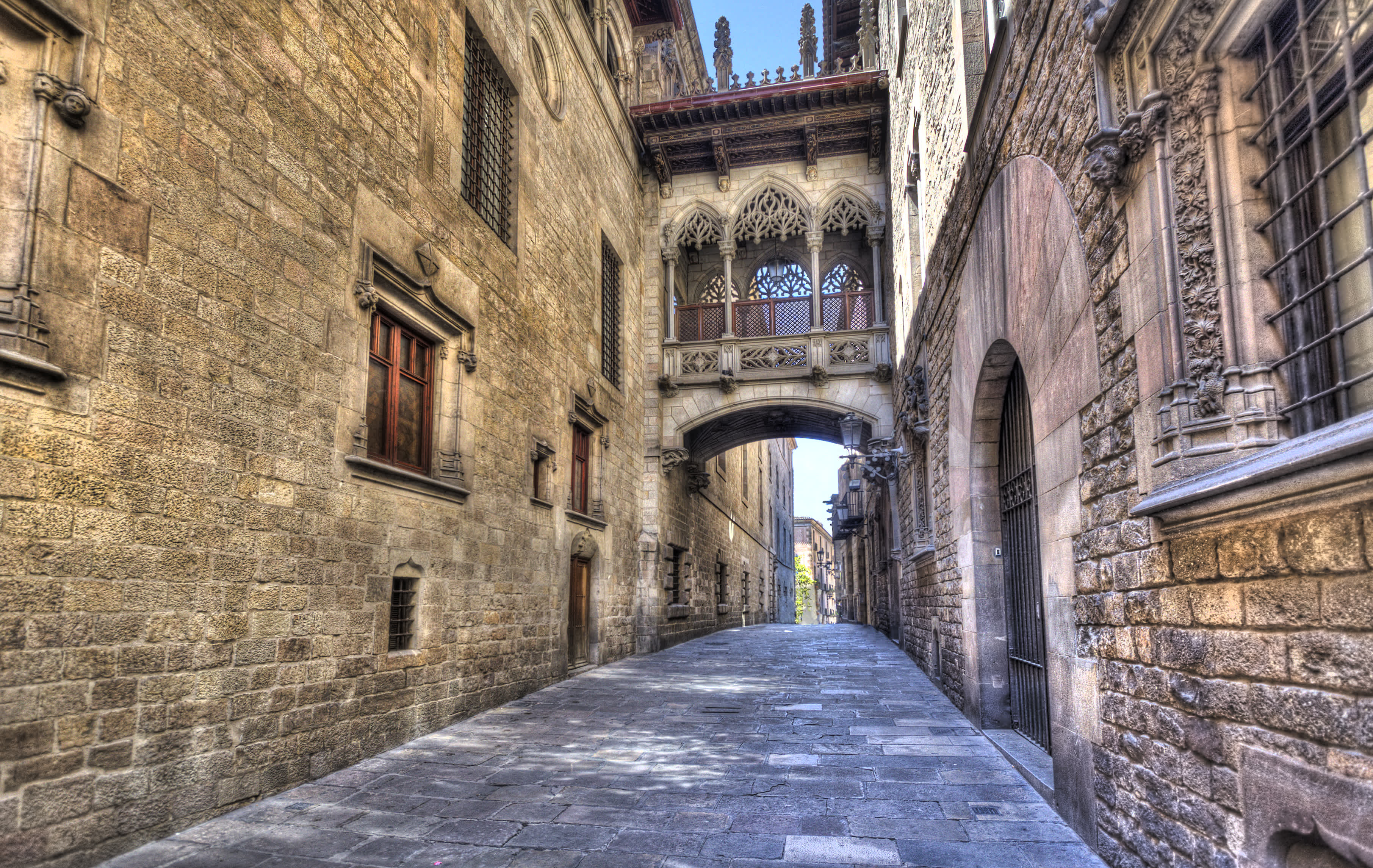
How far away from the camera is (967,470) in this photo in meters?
6.62

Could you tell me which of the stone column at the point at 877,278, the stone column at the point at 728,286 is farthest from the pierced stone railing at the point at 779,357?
the stone column at the point at 877,278

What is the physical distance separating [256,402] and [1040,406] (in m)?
4.49

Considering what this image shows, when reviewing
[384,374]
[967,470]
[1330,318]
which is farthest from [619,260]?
[1330,318]

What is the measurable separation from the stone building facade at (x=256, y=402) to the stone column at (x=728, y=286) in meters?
6.17

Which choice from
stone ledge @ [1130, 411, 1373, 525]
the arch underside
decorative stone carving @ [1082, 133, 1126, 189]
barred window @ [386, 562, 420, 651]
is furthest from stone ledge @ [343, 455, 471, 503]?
the arch underside

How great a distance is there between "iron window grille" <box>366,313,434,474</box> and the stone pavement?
7.65 feet

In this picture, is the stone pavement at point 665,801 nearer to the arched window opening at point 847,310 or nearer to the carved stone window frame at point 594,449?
the carved stone window frame at point 594,449

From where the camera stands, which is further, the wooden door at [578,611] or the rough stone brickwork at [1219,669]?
the wooden door at [578,611]

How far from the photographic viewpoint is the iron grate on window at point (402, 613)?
655cm

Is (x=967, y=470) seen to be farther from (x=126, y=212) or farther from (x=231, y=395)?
(x=126, y=212)

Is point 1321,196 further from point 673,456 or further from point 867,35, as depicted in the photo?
point 867,35

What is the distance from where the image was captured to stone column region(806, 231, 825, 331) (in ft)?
50.7

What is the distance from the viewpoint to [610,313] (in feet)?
46.0

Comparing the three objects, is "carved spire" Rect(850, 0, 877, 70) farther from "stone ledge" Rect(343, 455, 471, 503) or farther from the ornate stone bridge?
"stone ledge" Rect(343, 455, 471, 503)
